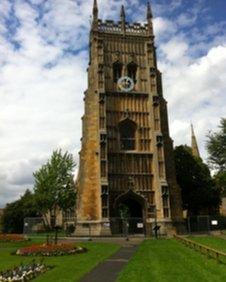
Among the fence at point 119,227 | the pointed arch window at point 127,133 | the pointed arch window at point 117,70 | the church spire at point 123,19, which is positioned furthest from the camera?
the church spire at point 123,19

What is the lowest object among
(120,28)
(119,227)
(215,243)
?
(215,243)

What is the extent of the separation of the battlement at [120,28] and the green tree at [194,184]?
19.4 m

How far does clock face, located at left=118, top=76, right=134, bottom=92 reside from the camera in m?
52.1

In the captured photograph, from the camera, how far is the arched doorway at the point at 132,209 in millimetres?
45500

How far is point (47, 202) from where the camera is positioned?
1842 inches

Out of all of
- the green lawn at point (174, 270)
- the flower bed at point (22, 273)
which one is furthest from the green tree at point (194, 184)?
the flower bed at point (22, 273)

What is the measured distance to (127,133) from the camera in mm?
50625

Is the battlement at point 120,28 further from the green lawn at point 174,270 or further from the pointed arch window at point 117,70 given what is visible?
the green lawn at point 174,270

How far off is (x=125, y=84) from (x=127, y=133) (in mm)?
6447

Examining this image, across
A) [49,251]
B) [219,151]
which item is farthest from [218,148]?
[49,251]

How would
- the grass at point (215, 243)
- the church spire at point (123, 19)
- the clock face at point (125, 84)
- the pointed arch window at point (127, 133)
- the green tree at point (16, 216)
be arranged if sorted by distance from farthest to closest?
the green tree at point (16, 216), the church spire at point (123, 19), the clock face at point (125, 84), the pointed arch window at point (127, 133), the grass at point (215, 243)

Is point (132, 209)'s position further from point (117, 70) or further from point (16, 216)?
point (16, 216)

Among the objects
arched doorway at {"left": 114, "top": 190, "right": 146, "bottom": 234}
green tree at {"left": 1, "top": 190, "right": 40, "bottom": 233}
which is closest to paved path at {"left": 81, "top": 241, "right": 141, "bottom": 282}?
arched doorway at {"left": 114, "top": 190, "right": 146, "bottom": 234}

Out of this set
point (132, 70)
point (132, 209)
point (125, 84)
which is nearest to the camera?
point (132, 209)
